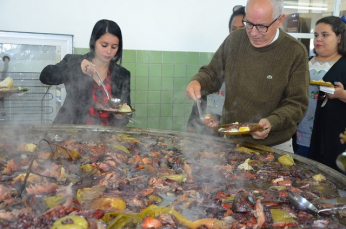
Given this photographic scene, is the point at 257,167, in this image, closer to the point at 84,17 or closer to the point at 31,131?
the point at 31,131

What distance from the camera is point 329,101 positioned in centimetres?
470

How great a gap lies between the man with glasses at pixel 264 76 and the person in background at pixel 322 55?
43.6 inches

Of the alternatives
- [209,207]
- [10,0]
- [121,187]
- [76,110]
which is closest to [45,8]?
[10,0]

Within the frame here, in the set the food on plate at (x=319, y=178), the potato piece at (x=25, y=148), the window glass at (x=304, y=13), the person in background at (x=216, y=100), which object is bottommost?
the food on plate at (x=319, y=178)

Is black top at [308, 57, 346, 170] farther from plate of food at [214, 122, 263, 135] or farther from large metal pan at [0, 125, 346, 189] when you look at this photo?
plate of food at [214, 122, 263, 135]

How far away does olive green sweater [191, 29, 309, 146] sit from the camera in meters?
3.73

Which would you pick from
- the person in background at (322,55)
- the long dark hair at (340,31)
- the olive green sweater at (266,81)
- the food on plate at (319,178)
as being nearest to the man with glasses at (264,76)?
the olive green sweater at (266,81)

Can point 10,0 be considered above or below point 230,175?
above

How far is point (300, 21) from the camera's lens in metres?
7.28

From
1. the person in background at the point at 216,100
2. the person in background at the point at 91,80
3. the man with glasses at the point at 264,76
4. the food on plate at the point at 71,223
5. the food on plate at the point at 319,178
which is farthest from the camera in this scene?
the person in background at the point at 216,100

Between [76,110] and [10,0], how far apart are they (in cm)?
220

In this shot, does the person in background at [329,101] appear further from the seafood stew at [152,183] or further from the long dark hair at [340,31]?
the seafood stew at [152,183]

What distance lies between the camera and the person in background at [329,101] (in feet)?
15.2

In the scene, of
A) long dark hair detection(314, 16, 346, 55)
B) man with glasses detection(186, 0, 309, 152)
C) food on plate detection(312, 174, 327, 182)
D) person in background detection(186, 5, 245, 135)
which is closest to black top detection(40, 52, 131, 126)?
person in background detection(186, 5, 245, 135)
